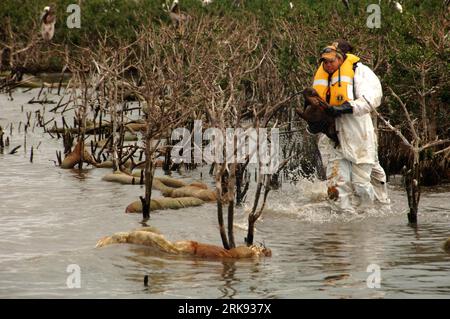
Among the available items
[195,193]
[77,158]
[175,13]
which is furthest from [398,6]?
[195,193]

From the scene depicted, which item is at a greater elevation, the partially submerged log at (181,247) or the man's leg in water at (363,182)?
the man's leg in water at (363,182)

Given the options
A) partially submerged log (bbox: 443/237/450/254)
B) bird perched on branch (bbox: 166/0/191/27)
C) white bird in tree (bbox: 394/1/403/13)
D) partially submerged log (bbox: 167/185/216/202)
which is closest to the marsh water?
partially submerged log (bbox: 443/237/450/254)

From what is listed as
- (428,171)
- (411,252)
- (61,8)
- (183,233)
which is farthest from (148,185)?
(61,8)

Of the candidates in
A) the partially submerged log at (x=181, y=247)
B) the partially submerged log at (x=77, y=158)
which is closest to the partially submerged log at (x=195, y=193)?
the partially submerged log at (x=77, y=158)

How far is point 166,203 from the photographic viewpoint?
58.4ft

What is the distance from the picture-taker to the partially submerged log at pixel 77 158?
70.5ft

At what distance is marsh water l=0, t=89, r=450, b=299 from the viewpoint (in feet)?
42.2

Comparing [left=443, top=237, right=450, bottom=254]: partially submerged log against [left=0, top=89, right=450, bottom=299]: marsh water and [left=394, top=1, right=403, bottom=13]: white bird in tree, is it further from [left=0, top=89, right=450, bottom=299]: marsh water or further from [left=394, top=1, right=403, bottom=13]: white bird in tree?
[left=394, top=1, right=403, bottom=13]: white bird in tree

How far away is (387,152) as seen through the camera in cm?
2058

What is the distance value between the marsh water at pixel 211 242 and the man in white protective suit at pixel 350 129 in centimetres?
31

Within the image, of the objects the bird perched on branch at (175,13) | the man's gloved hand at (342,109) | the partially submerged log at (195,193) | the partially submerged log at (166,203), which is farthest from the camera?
the bird perched on branch at (175,13)

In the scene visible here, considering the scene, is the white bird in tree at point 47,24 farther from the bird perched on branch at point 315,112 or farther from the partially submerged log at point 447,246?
the partially submerged log at point 447,246

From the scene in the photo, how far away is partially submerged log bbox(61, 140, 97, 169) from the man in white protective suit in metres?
5.53
